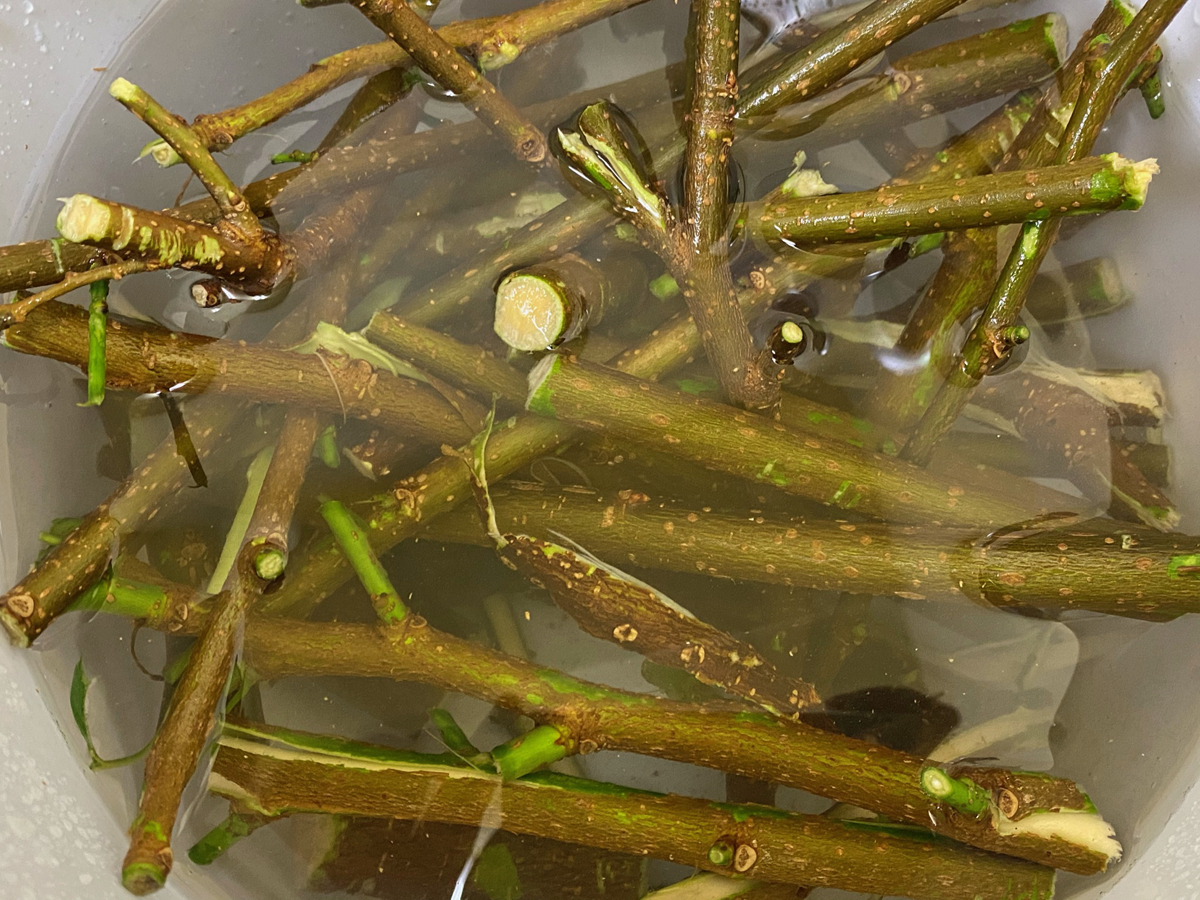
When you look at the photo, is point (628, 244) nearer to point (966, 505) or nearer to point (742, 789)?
point (966, 505)

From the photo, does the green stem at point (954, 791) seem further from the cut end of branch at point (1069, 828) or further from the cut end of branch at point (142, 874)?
the cut end of branch at point (142, 874)

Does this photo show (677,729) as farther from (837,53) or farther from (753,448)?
(837,53)

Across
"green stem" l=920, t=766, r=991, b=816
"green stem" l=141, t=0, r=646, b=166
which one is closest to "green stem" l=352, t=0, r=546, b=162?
"green stem" l=141, t=0, r=646, b=166

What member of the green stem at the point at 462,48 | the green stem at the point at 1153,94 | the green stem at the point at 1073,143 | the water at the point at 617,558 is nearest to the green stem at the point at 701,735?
the water at the point at 617,558

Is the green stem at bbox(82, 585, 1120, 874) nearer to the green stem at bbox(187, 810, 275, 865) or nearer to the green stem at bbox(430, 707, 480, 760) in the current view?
the green stem at bbox(430, 707, 480, 760)

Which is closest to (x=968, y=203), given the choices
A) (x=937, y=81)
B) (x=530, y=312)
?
(x=937, y=81)

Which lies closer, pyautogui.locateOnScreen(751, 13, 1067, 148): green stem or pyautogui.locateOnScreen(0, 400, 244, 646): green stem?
pyautogui.locateOnScreen(0, 400, 244, 646): green stem
